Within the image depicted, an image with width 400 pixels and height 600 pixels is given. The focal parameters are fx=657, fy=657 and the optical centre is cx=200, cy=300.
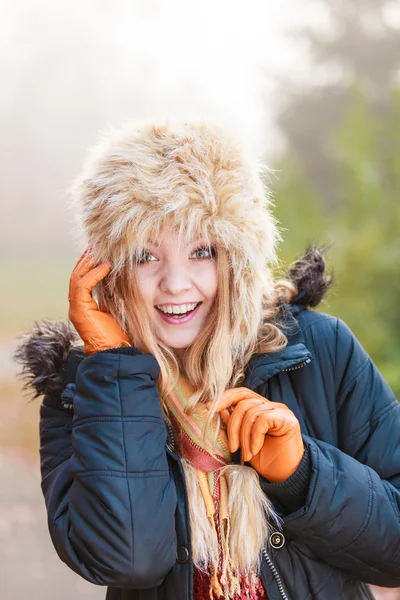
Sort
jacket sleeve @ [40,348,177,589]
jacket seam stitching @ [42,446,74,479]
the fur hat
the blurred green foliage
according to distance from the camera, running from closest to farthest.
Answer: jacket sleeve @ [40,348,177,589]
the fur hat
jacket seam stitching @ [42,446,74,479]
the blurred green foliage

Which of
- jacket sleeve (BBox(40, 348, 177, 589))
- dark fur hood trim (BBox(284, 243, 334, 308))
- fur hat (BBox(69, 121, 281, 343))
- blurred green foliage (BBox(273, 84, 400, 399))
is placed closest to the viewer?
jacket sleeve (BBox(40, 348, 177, 589))

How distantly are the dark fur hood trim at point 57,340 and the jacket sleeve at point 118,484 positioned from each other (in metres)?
0.20

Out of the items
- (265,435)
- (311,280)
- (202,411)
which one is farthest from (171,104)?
(265,435)

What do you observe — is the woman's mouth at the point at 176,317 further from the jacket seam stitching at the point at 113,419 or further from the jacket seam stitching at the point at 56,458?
the jacket seam stitching at the point at 56,458

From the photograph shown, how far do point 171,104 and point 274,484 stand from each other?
2630 mm

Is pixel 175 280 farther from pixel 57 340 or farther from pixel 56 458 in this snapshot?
pixel 56 458

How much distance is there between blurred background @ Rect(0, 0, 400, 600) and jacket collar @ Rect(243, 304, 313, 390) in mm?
2097

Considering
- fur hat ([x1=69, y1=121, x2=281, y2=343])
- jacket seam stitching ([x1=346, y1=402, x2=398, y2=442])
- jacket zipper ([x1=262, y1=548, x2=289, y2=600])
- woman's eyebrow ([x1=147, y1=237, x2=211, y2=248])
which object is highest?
fur hat ([x1=69, y1=121, x2=281, y2=343])

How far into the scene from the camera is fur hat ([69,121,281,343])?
145cm

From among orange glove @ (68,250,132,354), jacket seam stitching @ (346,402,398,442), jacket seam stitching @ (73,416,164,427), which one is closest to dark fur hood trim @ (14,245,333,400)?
orange glove @ (68,250,132,354)

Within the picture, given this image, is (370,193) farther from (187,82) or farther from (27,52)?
(27,52)

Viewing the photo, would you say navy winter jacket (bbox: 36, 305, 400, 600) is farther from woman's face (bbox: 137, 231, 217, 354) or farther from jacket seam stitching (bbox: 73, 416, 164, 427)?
woman's face (bbox: 137, 231, 217, 354)

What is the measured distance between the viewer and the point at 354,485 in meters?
1.38

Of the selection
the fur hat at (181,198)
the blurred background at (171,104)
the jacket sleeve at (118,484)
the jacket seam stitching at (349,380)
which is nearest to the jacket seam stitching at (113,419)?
the jacket sleeve at (118,484)
